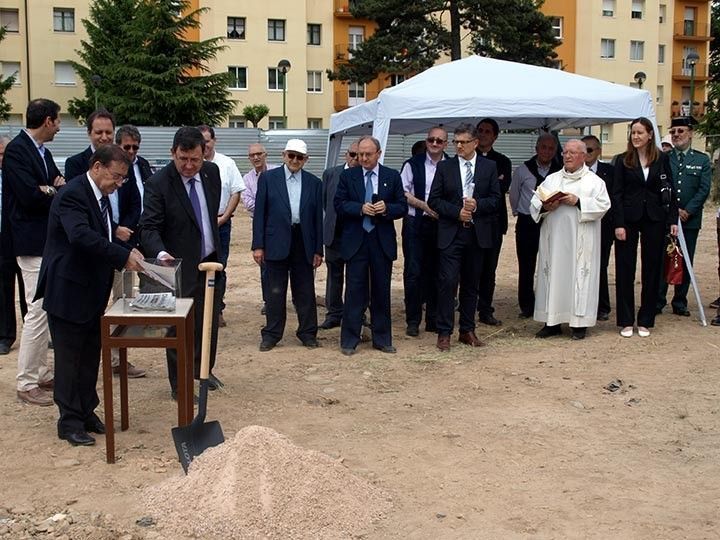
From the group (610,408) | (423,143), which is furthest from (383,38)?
(610,408)

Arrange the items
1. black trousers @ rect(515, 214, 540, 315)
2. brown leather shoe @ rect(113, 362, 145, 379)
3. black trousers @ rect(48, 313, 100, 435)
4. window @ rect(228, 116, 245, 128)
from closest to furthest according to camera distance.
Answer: black trousers @ rect(48, 313, 100, 435), brown leather shoe @ rect(113, 362, 145, 379), black trousers @ rect(515, 214, 540, 315), window @ rect(228, 116, 245, 128)

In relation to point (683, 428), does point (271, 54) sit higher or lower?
higher

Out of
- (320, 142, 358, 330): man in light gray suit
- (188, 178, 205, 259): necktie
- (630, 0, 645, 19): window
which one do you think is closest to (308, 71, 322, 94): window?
(630, 0, 645, 19): window

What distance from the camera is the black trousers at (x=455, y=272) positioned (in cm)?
816

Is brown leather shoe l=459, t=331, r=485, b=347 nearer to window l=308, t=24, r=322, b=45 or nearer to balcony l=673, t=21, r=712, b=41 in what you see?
window l=308, t=24, r=322, b=45

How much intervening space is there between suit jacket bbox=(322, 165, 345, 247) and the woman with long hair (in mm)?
2723

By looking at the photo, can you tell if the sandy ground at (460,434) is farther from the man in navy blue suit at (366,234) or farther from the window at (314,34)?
the window at (314,34)

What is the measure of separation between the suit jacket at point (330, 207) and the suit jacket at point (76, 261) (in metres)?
3.63

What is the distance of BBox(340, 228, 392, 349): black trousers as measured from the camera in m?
8.04

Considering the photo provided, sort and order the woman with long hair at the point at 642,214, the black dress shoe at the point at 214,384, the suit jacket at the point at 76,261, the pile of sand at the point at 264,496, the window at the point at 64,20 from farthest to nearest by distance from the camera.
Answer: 1. the window at the point at 64,20
2. the woman with long hair at the point at 642,214
3. the black dress shoe at the point at 214,384
4. the suit jacket at the point at 76,261
5. the pile of sand at the point at 264,496

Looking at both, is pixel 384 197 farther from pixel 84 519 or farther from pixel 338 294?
pixel 84 519

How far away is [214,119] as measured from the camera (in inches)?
1467

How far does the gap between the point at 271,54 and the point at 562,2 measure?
686 inches

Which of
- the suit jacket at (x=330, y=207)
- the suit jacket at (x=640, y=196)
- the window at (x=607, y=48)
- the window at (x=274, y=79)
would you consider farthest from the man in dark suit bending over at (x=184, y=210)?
the window at (x=607, y=48)
